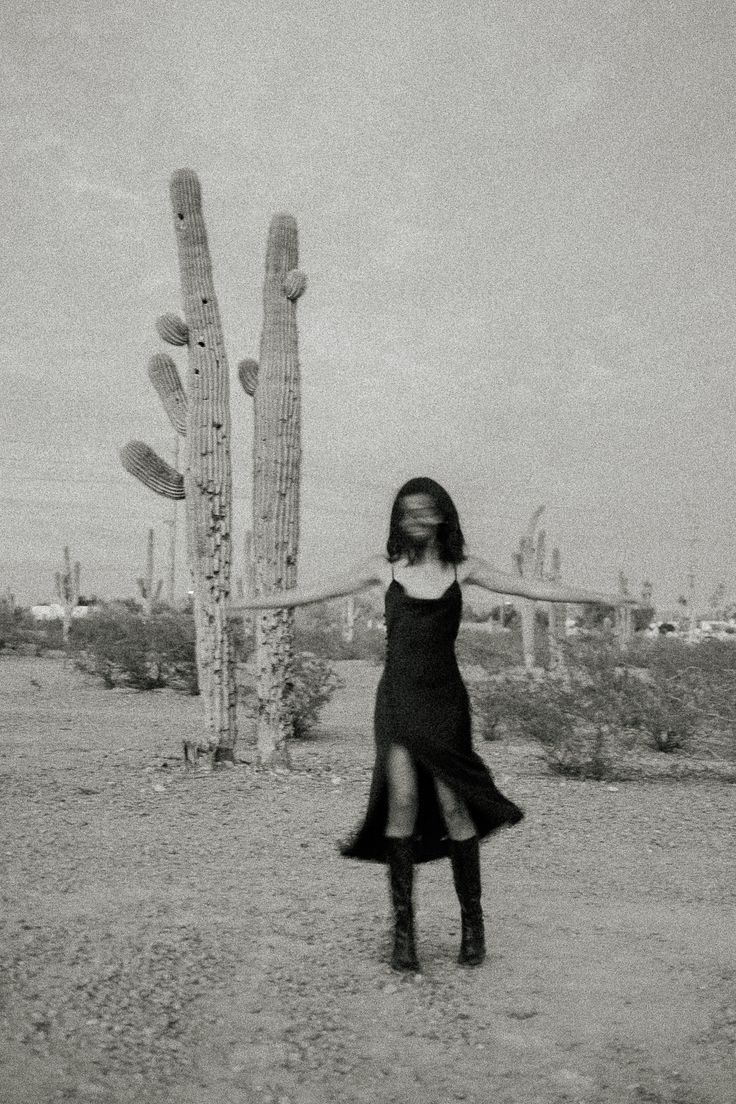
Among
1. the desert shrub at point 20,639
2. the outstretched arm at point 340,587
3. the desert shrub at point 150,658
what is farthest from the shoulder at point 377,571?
the desert shrub at point 20,639

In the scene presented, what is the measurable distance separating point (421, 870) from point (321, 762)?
388 cm

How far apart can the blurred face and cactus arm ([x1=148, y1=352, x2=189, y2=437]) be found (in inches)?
212

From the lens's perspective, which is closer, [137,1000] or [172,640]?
[137,1000]

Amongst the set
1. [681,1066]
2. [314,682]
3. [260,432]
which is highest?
[260,432]

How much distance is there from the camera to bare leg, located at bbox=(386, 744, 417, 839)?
4.24m

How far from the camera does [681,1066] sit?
3.39 meters

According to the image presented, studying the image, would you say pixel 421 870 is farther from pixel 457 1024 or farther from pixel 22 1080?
pixel 22 1080

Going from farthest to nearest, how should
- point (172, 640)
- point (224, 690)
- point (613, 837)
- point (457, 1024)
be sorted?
point (172, 640) → point (224, 690) → point (613, 837) → point (457, 1024)

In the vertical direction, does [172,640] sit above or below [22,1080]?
above

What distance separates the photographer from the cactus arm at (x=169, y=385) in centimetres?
948

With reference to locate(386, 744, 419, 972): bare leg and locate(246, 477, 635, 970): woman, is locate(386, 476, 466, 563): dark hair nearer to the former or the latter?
locate(246, 477, 635, 970): woman

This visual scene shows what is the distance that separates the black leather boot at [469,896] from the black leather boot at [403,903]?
0.60 feet

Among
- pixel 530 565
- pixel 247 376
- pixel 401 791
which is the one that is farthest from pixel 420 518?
pixel 530 565

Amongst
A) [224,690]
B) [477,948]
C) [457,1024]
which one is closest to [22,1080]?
[457,1024]
